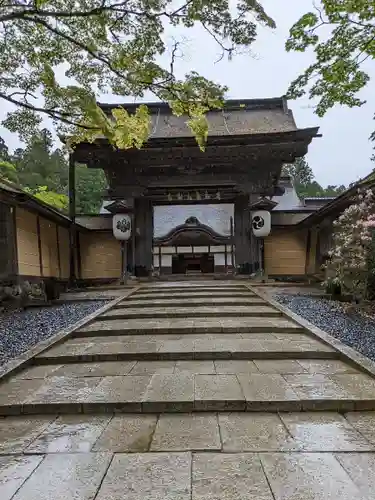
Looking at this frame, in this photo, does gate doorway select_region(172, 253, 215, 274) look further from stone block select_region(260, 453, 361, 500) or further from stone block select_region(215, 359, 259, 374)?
stone block select_region(260, 453, 361, 500)

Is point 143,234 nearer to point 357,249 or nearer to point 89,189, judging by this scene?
point 357,249

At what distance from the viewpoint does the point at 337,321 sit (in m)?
5.52

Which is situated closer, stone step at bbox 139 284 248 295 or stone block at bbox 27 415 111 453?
stone block at bbox 27 415 111 453

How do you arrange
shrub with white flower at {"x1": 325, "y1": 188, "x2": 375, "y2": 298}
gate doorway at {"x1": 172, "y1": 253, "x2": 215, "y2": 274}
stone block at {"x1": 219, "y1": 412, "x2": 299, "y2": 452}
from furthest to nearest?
gate doorway at {"x1": 172, "y1": 253, "x2": 215, "y2": 274}, shrub with white flower at {"x1": 325, "y1": 188, "x2": 375, "y2": 298}, stone block at {"x1": 219, "y1": 412, "x2": 299, "y2": 452}

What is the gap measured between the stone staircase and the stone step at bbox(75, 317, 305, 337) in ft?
0.04

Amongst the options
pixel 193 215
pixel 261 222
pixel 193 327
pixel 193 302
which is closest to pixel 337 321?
pixel 193 327

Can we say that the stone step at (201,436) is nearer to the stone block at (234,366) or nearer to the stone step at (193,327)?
the stone block at (234,366)

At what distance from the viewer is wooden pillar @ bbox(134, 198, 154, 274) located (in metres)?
11.7

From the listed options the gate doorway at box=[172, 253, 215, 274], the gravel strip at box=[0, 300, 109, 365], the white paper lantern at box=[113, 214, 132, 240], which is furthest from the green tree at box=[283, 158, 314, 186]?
the gravel strip at box=[0, 300, 109, 365]

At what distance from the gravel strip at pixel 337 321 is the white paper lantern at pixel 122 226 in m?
5.13

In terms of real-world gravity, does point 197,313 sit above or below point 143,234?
below

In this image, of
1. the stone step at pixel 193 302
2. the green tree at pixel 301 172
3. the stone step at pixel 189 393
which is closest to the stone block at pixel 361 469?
the stone step at pixel 189 393

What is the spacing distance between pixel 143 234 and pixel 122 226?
3.10 feet

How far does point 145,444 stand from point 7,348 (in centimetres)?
291
